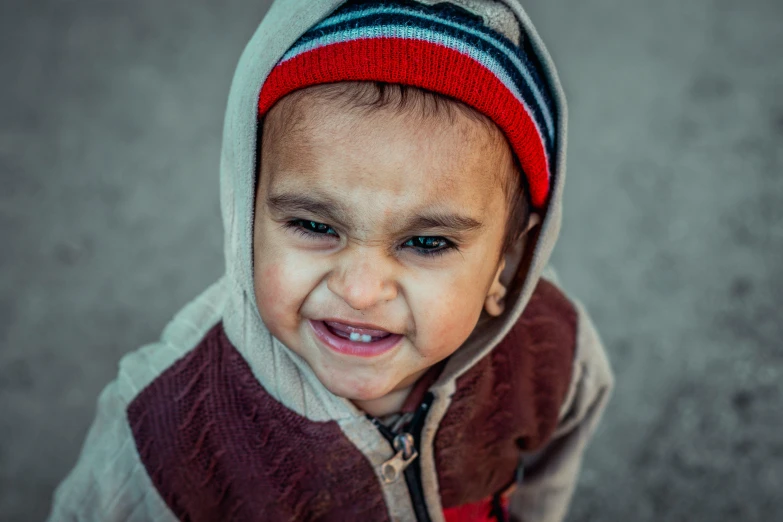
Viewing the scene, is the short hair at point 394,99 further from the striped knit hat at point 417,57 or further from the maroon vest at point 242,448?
the maroon vest at point 242,448

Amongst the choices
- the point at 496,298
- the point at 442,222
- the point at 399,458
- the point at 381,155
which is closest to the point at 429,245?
the point at 442,222

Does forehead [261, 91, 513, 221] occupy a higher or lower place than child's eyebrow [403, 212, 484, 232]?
higher

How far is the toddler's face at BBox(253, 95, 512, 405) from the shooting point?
0.92 metres

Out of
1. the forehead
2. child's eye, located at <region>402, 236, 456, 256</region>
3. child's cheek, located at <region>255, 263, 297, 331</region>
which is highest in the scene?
the forehead

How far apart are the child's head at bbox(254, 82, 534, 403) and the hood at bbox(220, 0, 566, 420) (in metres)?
0.03

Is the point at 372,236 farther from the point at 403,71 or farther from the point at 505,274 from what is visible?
the point at 505,274

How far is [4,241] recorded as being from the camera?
6.79 feet

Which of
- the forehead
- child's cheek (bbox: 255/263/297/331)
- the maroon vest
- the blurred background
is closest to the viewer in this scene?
the forehead

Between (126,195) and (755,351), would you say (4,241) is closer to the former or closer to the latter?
(126,195)

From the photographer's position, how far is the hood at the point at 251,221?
3.26 feet

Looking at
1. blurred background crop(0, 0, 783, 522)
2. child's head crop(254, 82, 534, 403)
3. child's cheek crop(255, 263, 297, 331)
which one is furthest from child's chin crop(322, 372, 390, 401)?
blurred background crop(0, 0, 783, 522)

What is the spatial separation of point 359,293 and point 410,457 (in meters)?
0.37

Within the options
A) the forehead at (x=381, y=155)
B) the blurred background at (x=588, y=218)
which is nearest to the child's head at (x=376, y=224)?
the forehead at (x=381, y=155)

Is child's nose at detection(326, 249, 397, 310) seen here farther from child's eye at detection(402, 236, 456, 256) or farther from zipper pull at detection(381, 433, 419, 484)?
zipper pull at detection(381, 433, 419, 484)
